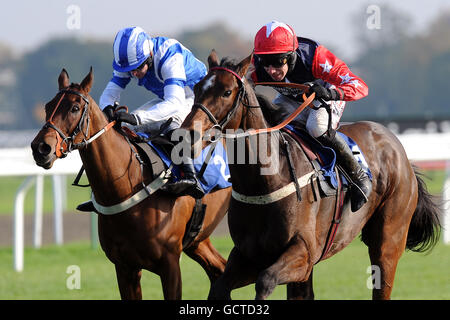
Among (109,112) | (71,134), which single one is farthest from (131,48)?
(71,134)

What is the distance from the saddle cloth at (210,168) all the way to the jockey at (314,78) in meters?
0.73

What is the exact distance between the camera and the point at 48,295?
714 cm

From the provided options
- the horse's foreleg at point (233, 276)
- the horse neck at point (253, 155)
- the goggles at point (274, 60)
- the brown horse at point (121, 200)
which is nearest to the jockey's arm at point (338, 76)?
the goggles at point (274, 60)

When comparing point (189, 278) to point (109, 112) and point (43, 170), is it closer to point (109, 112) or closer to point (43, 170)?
point (43, 170)

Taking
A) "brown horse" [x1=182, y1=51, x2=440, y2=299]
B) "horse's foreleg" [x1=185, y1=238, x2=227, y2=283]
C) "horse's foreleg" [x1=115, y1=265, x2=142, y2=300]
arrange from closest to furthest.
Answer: "brown horse" [x1=182, y1=51, x2=440, y2=299]
"horse's foreleg" [x1=115, y1=265, x2=142, y2=300]
"horse's foreleg" [x1=185, y1=238, x2=227, y2=283]

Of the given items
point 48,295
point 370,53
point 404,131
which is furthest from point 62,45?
point 48,295

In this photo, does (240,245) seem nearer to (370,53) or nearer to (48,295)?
(48,295)

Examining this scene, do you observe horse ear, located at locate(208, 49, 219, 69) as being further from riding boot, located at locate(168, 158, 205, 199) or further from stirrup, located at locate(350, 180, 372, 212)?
stirrup, located at locate(350, 180, 372, 212)

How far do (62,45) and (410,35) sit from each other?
23.6 metres

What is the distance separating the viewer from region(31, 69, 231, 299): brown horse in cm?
491

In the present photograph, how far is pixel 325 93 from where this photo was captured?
15.7ft

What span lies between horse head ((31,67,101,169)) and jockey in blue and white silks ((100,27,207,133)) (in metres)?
0.53

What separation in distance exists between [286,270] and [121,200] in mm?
1232

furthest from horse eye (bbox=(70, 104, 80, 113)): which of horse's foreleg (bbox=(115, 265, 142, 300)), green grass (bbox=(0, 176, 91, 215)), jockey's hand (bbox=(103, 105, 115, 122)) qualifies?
green grass (bbox=(0, 176, 91, 215))
